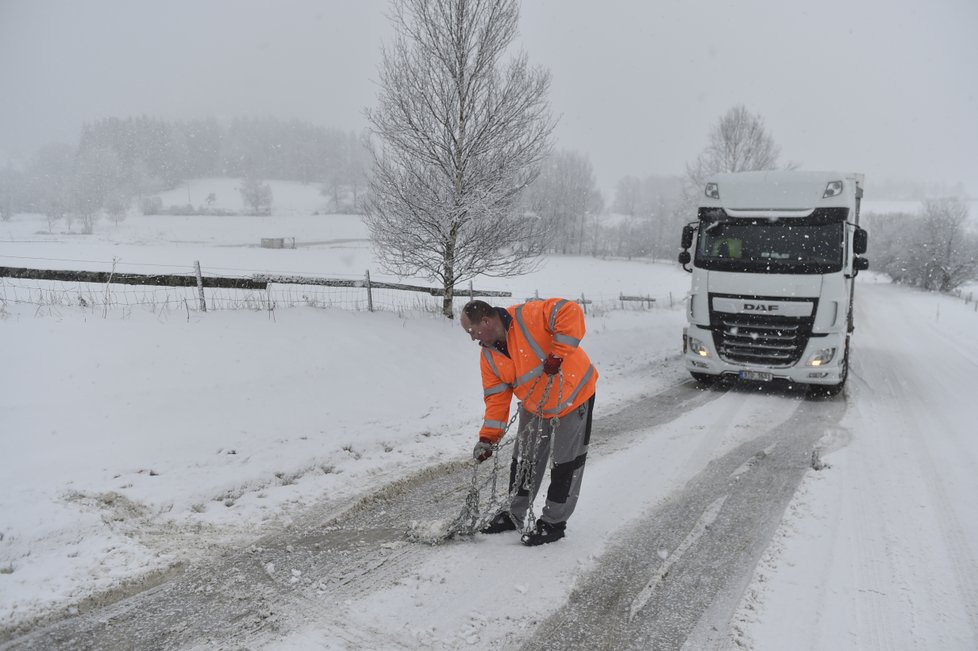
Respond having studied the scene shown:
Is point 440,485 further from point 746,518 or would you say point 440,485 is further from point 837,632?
point 837,632

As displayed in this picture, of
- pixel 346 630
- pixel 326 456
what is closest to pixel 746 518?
pixel 346 630

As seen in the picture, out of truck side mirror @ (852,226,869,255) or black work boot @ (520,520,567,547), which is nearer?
black work boot @ (520,520,567,547)

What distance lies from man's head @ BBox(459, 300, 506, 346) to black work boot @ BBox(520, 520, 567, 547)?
141 centimetres

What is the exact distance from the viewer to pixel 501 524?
4.09 m

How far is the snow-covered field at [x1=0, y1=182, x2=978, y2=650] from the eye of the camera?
10.3 ft

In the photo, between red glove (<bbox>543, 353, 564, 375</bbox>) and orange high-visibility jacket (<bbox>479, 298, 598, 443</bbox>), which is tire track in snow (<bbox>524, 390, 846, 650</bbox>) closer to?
orange high-visibility jacket (<bbox>479, 298, 598, 443</bbox>)

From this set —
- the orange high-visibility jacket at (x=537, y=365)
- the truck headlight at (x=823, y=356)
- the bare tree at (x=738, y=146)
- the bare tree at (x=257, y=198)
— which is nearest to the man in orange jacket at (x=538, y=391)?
the orange high-visibility jacket at (x=537, y=365)

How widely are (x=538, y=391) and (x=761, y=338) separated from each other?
5.87 meters

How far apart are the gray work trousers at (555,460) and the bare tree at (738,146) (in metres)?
29.4

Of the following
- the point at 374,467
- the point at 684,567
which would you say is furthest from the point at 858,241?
the point at 374,467

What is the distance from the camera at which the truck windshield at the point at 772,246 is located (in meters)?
7.87

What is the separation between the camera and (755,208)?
8.33 meters

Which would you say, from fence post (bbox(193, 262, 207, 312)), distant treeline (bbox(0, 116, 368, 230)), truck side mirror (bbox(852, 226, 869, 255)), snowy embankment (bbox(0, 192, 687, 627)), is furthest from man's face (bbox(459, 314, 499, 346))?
distant treeline (bbox(0, 116, 368, 230))

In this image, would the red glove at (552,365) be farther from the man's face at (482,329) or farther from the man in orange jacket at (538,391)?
the man's face at (482,329)
